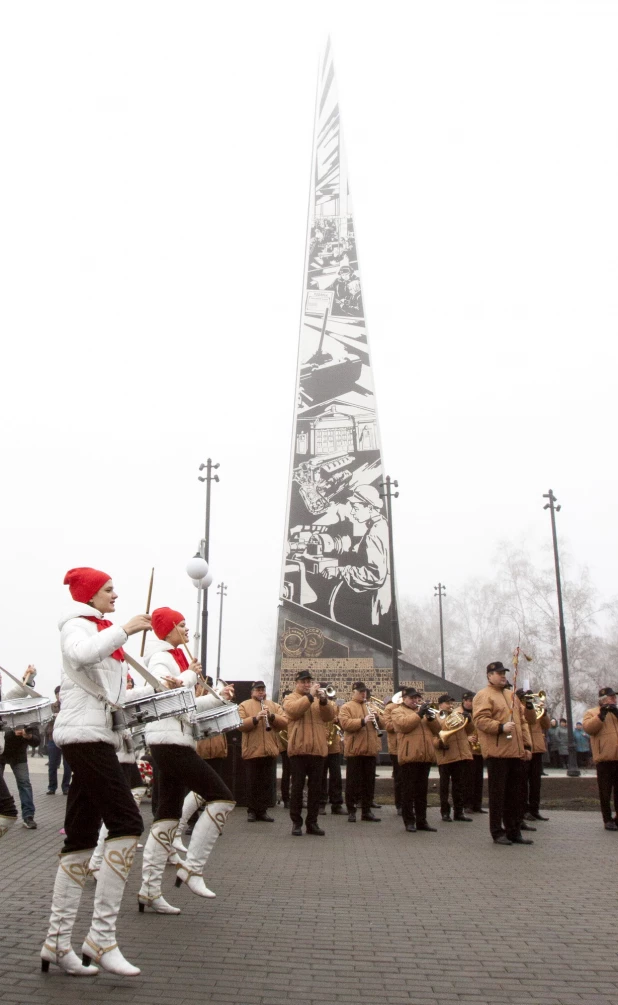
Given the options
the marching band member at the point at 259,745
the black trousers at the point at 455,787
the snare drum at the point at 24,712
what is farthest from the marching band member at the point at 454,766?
the snare drum at the point at 24,712

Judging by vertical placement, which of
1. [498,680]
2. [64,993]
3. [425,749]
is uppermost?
[498,680]

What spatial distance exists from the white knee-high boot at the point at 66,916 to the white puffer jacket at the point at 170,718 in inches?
58.4

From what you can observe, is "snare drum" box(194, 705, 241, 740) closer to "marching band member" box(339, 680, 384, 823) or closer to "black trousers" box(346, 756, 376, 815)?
"marching band member" box(339, 680, 384, 823)

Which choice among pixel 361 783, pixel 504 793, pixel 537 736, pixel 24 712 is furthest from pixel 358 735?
pixel 24 712

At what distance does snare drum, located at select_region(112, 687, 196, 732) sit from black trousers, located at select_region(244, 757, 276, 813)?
25.2 feet

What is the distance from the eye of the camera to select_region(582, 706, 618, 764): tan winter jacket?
11719 mm

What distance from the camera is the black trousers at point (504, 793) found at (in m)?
10.3

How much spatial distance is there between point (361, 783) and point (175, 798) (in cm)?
680

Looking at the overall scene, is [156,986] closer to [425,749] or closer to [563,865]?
[563,865]

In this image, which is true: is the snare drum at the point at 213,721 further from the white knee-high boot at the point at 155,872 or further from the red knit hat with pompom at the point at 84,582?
the red knit hat with pompom at the point at 84,582

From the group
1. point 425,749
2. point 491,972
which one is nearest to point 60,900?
point 491,972

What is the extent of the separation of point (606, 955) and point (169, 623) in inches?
153

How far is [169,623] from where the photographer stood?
709cm

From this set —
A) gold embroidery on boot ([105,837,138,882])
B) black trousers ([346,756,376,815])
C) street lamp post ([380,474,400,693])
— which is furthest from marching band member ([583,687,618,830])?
street lamp post ([380,474,400,693])
